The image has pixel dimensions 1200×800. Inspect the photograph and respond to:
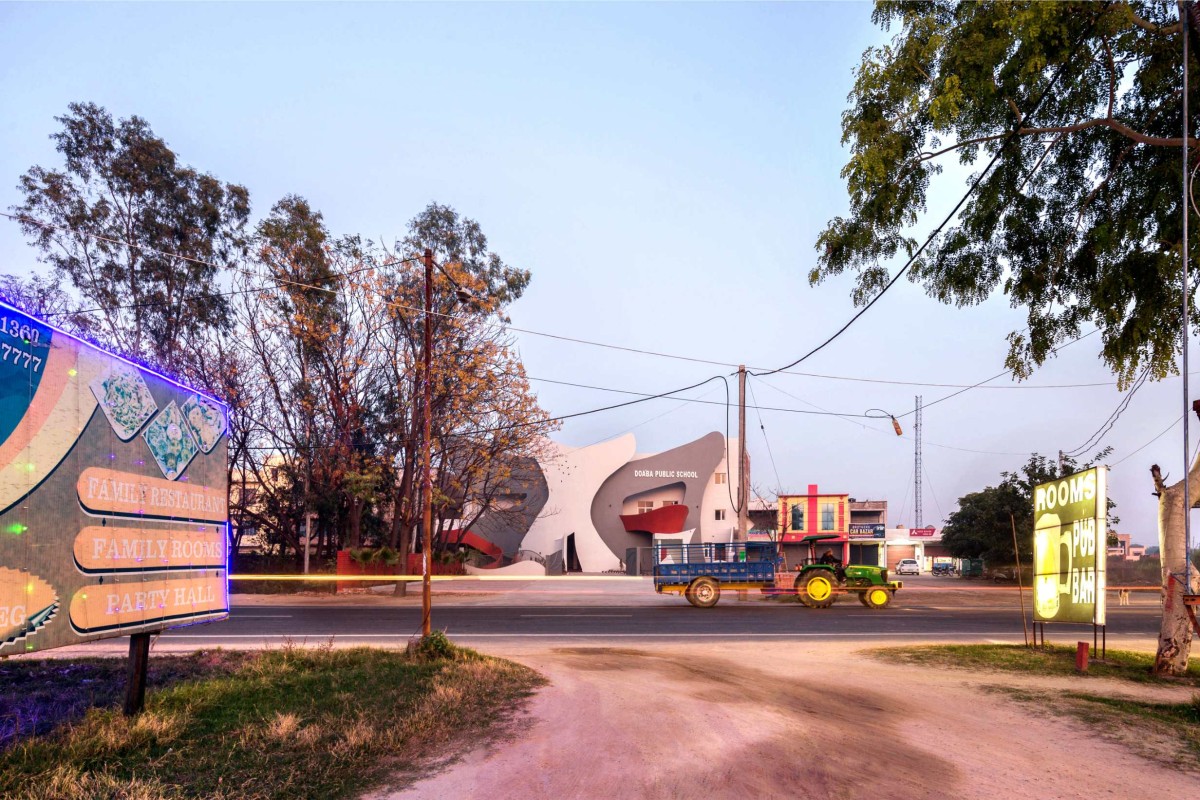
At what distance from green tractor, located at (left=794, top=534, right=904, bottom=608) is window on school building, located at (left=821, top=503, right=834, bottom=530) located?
23279 millimetres

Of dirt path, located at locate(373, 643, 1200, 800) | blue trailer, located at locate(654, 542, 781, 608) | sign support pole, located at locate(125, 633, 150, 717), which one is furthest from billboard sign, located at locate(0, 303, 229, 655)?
blue trailer, located at locate(654, 542, 781, 608)

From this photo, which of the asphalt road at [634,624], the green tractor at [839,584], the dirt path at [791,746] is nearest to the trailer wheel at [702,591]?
the asphalt road at [634,624]

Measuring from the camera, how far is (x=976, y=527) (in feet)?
154

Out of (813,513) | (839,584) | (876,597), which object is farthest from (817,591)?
(813,513)

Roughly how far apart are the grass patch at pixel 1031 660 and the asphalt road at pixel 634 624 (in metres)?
2.30

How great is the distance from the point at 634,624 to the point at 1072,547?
1044 cm

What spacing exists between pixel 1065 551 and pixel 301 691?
1195cm

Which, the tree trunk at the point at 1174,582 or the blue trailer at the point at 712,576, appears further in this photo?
the blue trailer at the point at 712,576

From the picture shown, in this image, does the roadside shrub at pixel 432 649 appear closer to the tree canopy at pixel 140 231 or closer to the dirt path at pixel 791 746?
the dirt path at pixel 791 746

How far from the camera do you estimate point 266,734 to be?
6.95m

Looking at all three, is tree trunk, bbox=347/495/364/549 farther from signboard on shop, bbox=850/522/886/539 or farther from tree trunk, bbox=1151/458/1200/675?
signboard on shop, bbox=850/522/886/539

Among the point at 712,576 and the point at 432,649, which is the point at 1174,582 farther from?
the point at 712,576

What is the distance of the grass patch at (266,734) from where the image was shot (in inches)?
220

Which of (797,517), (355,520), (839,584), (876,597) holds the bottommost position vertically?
(876,597)
